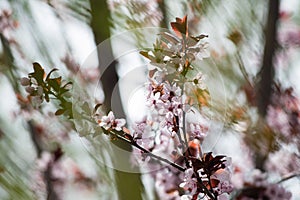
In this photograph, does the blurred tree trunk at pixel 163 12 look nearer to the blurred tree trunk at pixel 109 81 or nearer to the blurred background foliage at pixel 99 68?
the blurred background foliage at pixel 99 68

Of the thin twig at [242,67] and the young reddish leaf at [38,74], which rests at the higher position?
the thin twig at [242,67]

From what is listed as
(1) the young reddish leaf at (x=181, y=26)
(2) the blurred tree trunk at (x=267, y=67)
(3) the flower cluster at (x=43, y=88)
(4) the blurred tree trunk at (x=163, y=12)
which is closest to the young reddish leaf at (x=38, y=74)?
(3) the flower cluster at (x=43, y=88)

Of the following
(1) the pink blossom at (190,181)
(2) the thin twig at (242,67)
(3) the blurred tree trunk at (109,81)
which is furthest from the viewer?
(2) the thin twig at (242,67)

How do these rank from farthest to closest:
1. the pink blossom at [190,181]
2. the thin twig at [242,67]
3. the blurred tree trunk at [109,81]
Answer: the thin twig at [242,67] → the blurred tree trunk at [109,81] → the pink blossom at [190,181]

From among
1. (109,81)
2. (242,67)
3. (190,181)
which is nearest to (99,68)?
(109,81)

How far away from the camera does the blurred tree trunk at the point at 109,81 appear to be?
0.75m

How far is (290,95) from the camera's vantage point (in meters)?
0.99

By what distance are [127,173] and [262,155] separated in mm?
331

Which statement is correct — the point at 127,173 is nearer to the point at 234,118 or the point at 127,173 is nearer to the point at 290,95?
the point at 234,118

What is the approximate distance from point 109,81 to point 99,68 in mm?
59

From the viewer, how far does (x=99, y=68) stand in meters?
0.91

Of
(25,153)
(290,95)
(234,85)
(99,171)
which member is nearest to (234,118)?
(234,85)

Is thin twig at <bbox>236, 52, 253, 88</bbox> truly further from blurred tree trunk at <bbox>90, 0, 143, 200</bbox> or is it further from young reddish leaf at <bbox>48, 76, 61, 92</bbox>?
young reddish leaf at <bbox>48, 76, 61, 92</bbox>

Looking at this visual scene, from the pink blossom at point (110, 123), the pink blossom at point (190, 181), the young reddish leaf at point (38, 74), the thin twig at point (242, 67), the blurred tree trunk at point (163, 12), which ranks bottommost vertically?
the pink blossom at point (190, 181)
